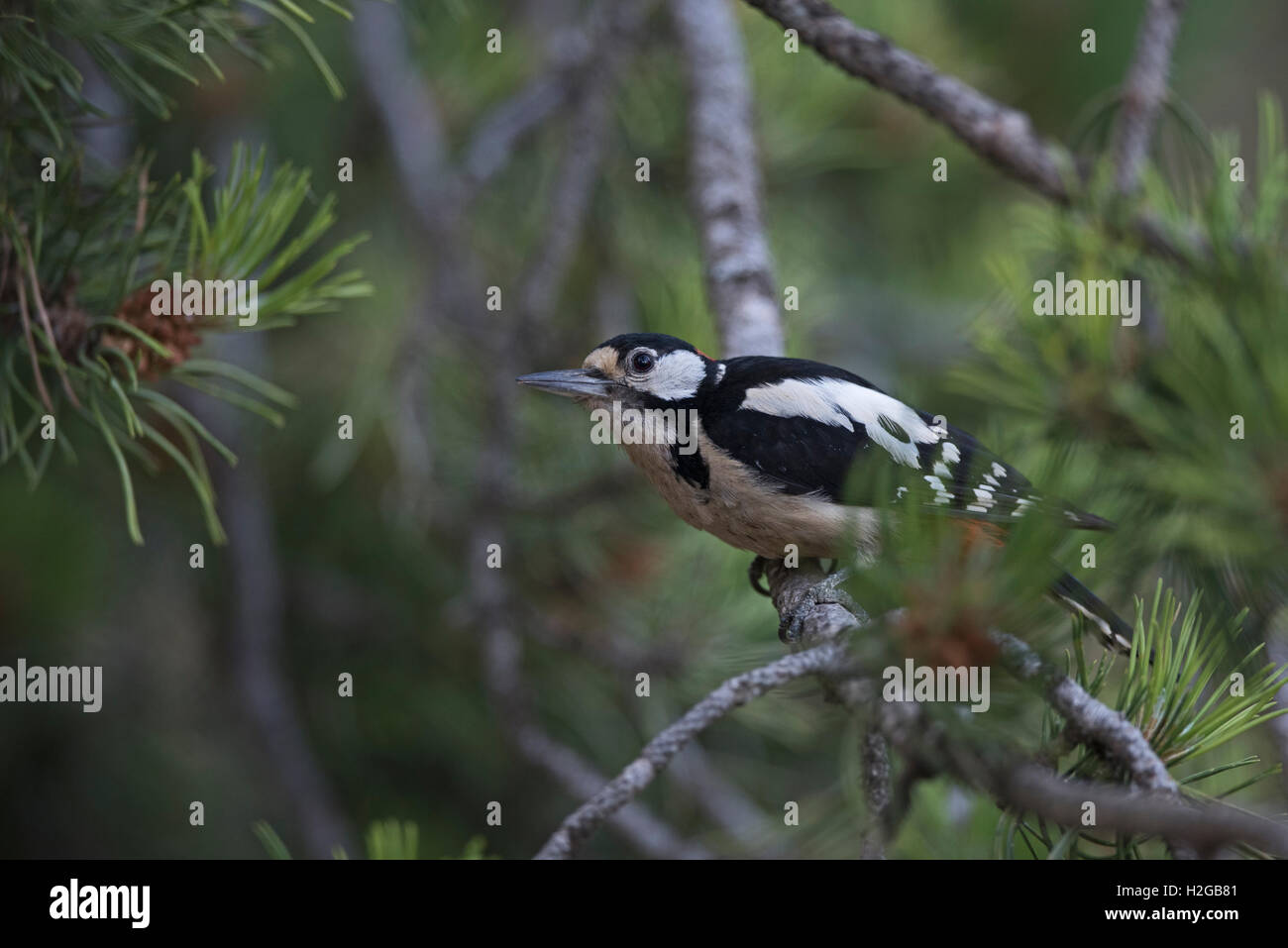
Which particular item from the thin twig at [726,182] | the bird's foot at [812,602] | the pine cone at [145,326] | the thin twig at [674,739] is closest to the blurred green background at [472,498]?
the thin twig at [726,182]

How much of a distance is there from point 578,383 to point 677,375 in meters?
0.18

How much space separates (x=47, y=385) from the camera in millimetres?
1650

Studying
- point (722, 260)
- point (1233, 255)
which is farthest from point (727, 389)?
point (1233, 255)

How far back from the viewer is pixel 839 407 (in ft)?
5.98

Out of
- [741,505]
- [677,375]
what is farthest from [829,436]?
[677,375]

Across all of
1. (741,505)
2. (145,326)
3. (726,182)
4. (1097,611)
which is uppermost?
(726,182)

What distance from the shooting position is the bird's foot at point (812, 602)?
1434mm

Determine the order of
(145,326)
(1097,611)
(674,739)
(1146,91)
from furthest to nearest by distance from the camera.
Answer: (1146,91)
(1097,611)
(145,326)
(674,739)

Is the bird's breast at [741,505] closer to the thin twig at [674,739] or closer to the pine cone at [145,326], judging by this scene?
the thin twig at [674,739]

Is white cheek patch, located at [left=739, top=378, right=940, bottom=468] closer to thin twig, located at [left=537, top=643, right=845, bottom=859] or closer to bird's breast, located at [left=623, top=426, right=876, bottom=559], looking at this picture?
bird's breast, located at [left=623, top=426, right=876, bottom=559]

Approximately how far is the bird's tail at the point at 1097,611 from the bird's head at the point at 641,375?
72 centimetres

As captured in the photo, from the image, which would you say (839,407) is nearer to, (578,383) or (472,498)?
(578,383)

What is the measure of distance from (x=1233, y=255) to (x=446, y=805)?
250 centimetres
